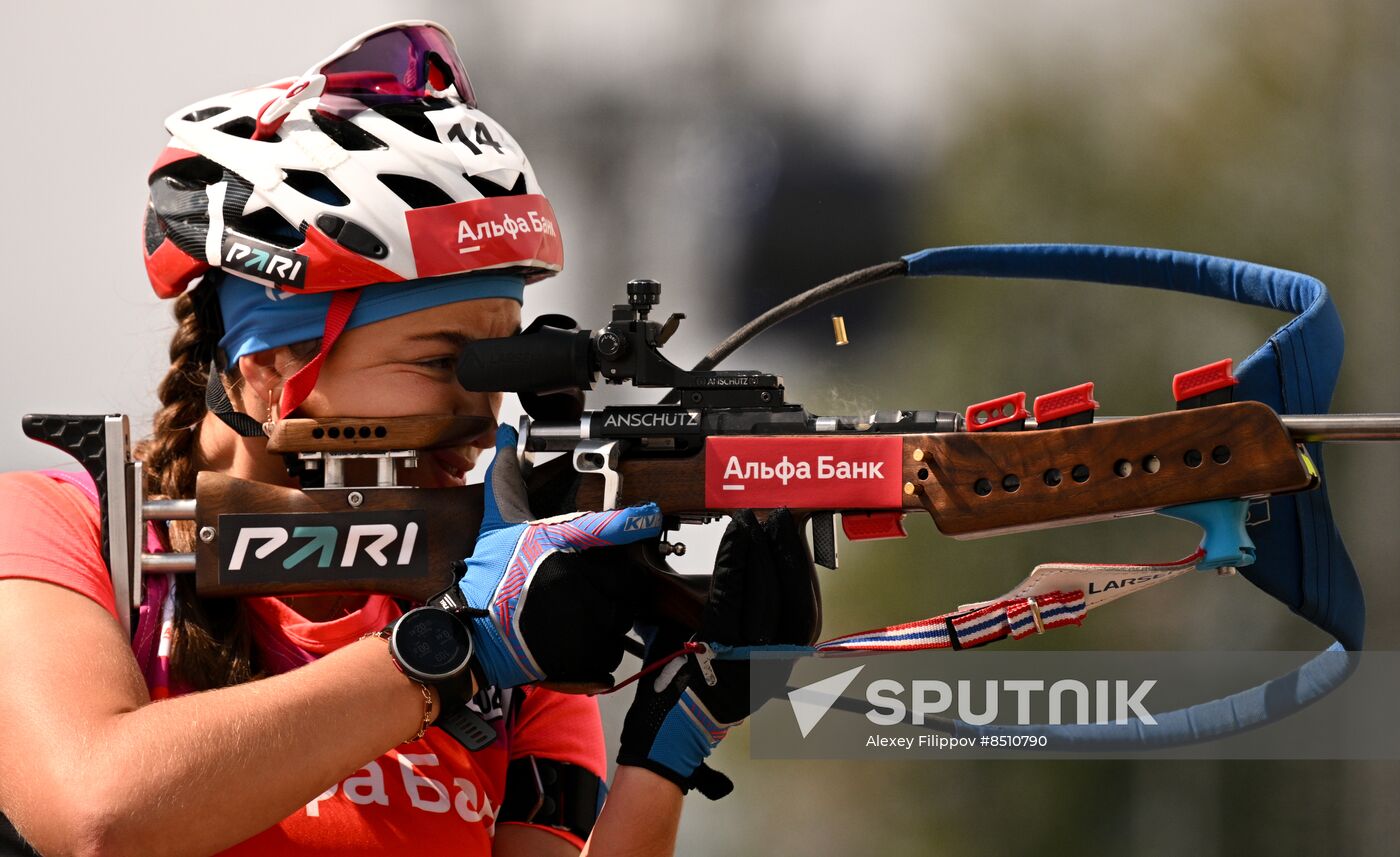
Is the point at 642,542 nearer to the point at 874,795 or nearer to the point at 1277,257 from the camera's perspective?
the point at 874,795

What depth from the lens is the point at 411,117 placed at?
1.87m

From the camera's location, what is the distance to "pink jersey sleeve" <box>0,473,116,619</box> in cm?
148

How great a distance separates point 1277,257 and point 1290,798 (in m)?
1.08

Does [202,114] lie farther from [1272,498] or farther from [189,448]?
[1272,498]

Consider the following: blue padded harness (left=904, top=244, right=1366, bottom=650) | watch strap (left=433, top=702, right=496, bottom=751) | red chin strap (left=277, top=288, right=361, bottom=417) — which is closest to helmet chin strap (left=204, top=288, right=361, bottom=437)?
red chin strap (left=277, top=288, right=361, bottom=417)

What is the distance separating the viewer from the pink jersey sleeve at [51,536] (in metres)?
1.48

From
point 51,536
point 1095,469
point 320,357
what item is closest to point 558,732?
point 320,357

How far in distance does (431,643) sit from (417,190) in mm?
613

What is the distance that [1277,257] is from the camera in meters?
2.74

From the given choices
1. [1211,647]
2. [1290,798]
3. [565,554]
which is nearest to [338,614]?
[565,554]

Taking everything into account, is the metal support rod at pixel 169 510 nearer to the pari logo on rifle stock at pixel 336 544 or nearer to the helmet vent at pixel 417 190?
the pari logo on rifle stock at pixel 336 544

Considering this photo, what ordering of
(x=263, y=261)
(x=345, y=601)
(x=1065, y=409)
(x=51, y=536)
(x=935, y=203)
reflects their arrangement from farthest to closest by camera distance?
(x=935, y=203) → (x=345, y=601) → (x=263, y=261) → (x=1065, y=409) → (x=51, y=536)

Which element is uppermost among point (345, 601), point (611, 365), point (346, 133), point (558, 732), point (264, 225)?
point (346, 133)

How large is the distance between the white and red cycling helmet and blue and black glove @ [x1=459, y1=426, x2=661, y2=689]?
1.19 feet
